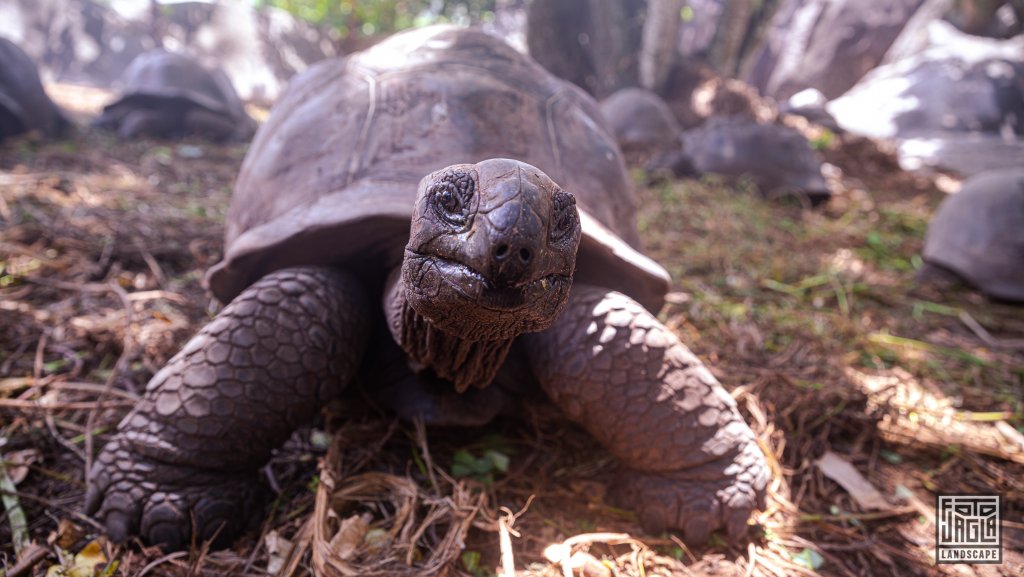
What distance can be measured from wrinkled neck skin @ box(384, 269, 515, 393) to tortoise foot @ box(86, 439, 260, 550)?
591mm

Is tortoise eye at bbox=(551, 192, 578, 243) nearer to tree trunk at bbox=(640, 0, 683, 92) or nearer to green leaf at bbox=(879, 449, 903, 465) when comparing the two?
green leaf at bbox=(879, 449, 903, 465)

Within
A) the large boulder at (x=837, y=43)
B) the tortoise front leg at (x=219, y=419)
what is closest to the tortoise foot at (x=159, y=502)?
the tortoise front leg at (x=219, y=419)

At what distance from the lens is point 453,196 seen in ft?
3.34

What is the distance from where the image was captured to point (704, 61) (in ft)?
33.8

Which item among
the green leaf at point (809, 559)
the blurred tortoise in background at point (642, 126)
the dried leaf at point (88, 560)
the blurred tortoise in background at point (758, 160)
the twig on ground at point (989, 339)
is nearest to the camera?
the dried leaf at point (88, 560)

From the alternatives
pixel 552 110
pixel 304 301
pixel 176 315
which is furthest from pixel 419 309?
pixel 176 315

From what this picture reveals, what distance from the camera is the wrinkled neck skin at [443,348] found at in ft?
4.38

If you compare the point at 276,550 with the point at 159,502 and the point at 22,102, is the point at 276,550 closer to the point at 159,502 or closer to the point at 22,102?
the point at 159,502

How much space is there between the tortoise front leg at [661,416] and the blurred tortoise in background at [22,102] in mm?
6219

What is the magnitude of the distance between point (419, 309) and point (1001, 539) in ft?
5.92

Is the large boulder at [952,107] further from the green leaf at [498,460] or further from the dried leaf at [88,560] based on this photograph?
the dried leaf at [88,560]

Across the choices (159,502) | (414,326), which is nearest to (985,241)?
(414,326)

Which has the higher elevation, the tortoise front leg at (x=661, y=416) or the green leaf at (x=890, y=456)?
the tortoise front leg at (x=661, y=416)

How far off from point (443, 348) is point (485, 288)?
0.44 m
